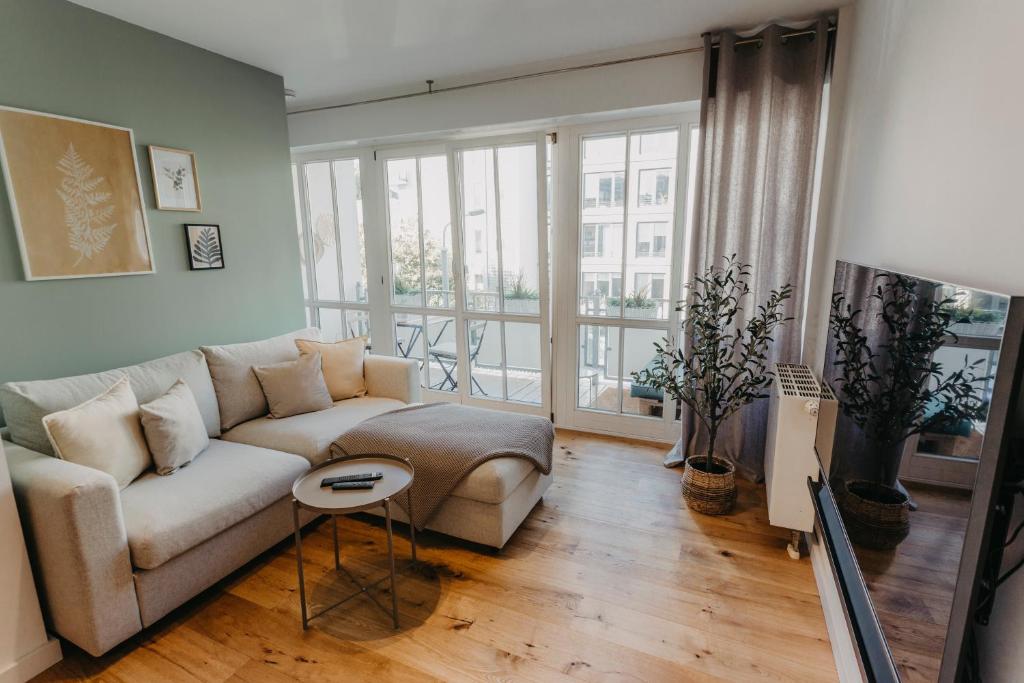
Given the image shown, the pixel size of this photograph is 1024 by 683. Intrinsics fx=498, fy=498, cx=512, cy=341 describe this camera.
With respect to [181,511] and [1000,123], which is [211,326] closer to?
[181,511]

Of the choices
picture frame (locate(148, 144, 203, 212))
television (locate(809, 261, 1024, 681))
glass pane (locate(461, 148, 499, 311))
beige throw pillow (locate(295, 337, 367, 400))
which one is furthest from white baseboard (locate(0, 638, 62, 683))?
glass pane (locate(461, 148, 499, 311))

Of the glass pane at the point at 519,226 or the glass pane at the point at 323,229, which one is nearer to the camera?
the glass pane at the point at 519,226

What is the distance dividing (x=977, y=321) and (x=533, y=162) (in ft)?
10.1

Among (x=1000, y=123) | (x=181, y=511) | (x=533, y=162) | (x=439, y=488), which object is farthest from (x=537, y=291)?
(x=1000, y=123)

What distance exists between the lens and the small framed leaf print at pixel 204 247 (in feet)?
9.47

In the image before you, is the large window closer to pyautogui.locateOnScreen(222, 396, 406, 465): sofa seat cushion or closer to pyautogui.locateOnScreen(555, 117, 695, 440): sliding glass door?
pyautogui.locateOnScreen(222, 396, 406, 465): sofa seat cushion

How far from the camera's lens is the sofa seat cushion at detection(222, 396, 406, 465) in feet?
8.29

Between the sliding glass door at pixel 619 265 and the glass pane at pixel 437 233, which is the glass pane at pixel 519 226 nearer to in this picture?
the sliding glass door at pixel 619 265

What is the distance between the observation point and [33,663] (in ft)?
5.57

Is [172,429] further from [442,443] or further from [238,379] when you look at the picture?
[442,443]

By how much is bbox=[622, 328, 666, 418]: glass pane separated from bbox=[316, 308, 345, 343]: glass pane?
2.61 meters

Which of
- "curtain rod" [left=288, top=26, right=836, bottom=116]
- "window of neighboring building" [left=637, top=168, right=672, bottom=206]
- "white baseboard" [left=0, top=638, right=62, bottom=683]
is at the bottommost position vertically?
"white baseboard" [left=0, top=638, right=62, bottom=683]

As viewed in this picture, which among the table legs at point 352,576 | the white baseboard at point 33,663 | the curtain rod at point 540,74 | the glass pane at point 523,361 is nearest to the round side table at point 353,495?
the table legs at point 352,576

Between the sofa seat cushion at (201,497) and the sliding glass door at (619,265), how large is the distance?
209cm
